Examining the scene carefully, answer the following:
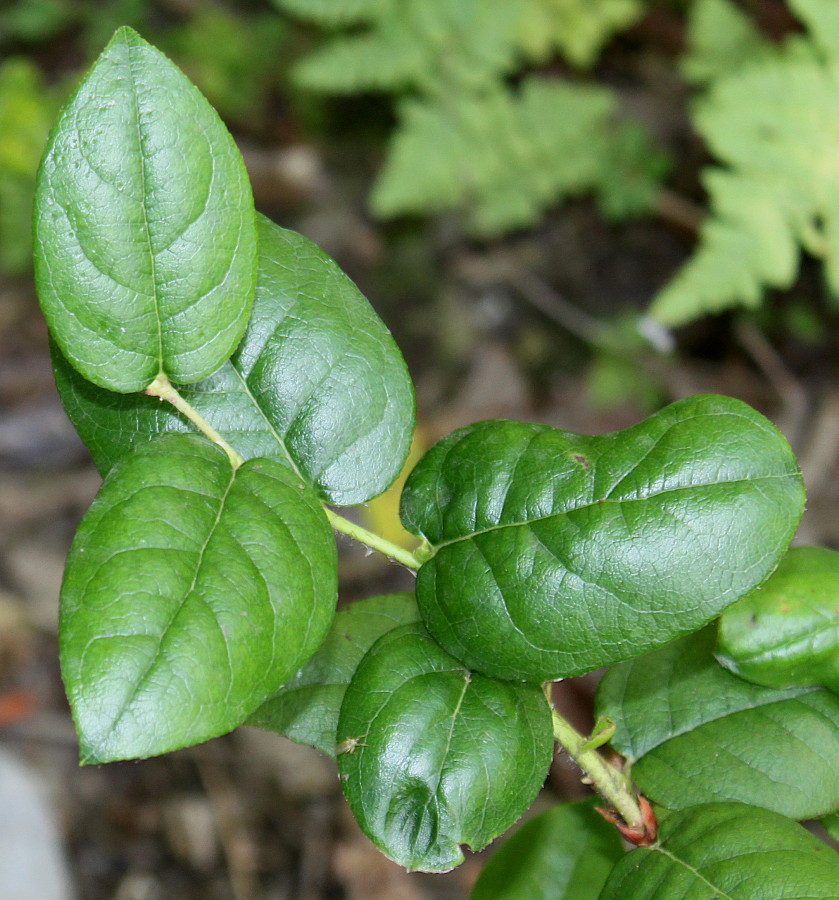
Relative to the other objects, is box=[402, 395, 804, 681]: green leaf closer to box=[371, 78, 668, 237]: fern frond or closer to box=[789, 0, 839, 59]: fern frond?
box=[789, 0, 839, 59]: fern frond

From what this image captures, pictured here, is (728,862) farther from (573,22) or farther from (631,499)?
(573,22)

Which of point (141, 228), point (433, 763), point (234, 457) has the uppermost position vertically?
point (141, 228)

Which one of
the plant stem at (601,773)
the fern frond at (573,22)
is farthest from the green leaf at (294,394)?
the fern frond at (573,22)

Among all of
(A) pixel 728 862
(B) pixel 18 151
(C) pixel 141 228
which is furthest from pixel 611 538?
(B) pixel 18 151

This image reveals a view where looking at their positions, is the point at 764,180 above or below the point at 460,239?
above

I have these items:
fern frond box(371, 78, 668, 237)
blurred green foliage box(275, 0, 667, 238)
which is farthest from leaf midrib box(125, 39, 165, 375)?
fern frond box(371, 78, 668, 237)

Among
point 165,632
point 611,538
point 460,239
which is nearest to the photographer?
point 165,632
